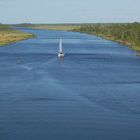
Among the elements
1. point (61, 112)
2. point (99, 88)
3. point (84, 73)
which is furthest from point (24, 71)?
point (61, 112)

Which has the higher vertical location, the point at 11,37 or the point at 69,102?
the point at 69,102

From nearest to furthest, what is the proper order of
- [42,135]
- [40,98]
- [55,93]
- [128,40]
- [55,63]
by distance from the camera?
[42,135] < [40,98] < [55,93] < [55,63] < [128,40]

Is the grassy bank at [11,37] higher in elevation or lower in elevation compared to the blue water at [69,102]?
lower

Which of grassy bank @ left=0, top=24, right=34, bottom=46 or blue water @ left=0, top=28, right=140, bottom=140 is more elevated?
blue water @ left=0, top=28, right=140, bottom=140

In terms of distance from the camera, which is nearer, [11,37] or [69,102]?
[69,102]

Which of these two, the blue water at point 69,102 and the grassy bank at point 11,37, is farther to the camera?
the grassy bank at point 11,37

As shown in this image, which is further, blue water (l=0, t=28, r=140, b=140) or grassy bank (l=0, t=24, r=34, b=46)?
grassy bank (l=0, t=24, r=34, b=46)

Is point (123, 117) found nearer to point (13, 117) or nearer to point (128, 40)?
point (13, 117)

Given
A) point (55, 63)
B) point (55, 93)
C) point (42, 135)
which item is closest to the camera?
point (42, 135)
